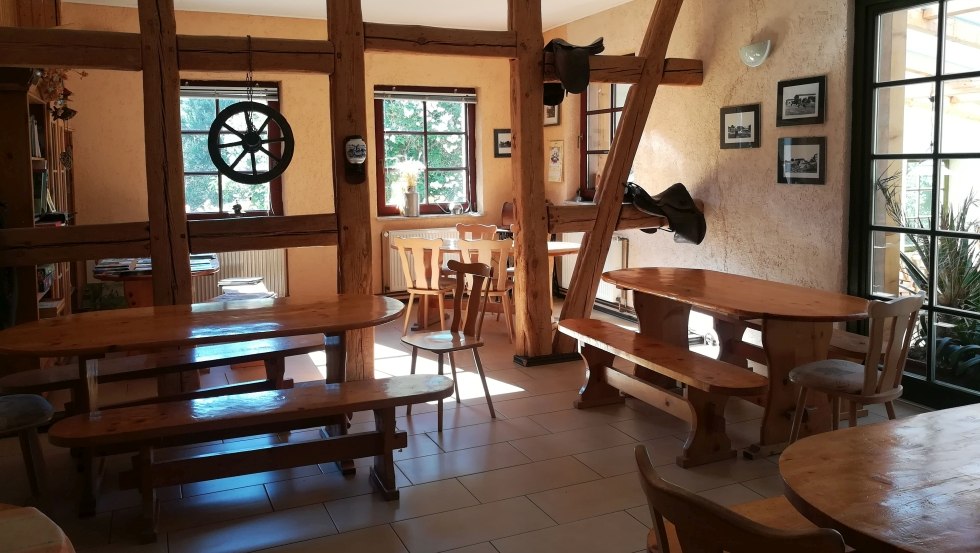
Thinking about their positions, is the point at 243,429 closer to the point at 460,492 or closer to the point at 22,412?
the point at 22,412

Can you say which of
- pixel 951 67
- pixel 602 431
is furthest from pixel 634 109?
pixel 602 431

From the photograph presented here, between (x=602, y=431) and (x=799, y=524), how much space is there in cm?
220

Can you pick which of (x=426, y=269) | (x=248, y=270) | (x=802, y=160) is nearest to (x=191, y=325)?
(x=426, y=269)

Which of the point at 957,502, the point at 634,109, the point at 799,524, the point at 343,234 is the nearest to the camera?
the point at 957,502

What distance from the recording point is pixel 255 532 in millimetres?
3131

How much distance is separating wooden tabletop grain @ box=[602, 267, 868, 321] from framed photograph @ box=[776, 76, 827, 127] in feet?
4.05

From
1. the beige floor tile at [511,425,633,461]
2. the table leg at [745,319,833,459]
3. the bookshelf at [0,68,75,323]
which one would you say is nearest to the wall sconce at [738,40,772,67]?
the table leg at [745,319,833,459]

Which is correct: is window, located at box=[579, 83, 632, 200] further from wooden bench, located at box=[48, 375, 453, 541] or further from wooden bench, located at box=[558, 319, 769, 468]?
wooden bench, located at box=[48, 375, 453, 541]

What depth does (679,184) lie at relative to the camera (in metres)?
5.98

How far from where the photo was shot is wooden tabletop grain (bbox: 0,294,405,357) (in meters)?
3.19

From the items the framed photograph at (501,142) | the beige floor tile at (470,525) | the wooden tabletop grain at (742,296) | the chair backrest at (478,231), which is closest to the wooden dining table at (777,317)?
the wooden tabletop grain at (742,296)

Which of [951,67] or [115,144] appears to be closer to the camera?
[951,67]

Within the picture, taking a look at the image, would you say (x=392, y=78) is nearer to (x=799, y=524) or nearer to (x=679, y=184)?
(x=679, y=184)

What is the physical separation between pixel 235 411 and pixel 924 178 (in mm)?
3822
